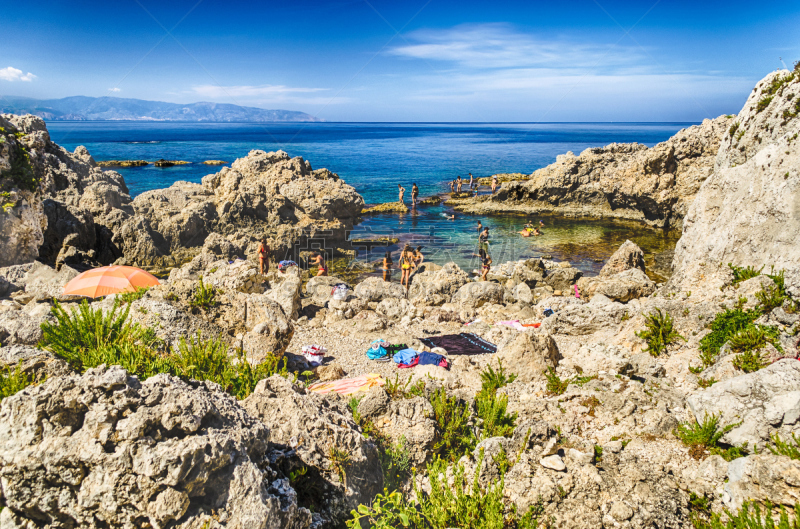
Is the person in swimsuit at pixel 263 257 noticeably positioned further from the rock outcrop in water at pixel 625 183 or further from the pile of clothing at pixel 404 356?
the rock outcrop in water at pixel 625 183

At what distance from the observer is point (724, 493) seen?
406cm

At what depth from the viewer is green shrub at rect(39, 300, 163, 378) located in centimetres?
466

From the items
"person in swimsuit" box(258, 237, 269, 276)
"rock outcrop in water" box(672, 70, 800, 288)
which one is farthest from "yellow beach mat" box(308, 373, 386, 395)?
"person in swimsuit" box(258, 237, 269, 276)

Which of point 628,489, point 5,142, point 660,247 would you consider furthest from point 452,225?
point 628,489

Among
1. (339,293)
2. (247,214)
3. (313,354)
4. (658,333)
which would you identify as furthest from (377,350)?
(247,214)

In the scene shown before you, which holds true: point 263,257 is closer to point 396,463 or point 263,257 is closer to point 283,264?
point 283,264

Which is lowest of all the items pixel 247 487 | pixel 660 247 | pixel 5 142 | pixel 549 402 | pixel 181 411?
pixel 660 247

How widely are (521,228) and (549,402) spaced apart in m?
26.2

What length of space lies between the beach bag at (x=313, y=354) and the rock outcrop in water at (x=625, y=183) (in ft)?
89.3

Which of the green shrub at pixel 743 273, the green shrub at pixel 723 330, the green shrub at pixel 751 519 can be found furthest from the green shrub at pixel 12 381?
the green shrub at pixel 743 273

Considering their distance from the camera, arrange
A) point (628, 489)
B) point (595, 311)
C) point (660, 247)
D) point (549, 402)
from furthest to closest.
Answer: point (660, 247) → point (595, 311) → point (549, 402) → point (628, 489)

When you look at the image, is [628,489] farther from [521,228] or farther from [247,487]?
[521,228]

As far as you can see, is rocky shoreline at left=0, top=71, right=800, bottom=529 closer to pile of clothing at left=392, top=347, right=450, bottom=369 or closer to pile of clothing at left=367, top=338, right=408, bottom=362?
pile of clothing at left=367, top=338, right=408, bottom=362

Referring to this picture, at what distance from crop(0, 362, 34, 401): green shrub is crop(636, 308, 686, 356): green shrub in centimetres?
889
